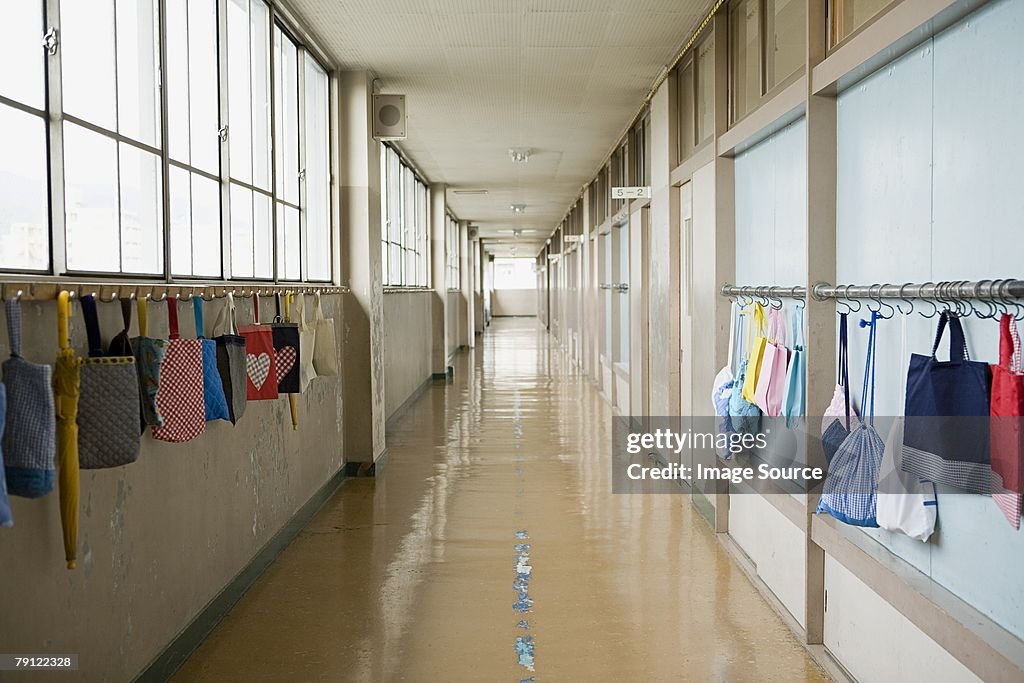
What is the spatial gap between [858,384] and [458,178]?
1117 centimetres

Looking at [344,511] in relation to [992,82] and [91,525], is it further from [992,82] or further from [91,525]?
[992,82]

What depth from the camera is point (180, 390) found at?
346 cm

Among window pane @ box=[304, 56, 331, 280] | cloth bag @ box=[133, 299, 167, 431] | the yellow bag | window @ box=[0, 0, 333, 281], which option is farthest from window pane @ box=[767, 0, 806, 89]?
window pane @ box=[304, 56, 331, 280]

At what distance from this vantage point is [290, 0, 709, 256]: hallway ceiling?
19.0 ft

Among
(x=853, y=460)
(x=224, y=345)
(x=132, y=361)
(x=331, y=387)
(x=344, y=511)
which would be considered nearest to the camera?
(x=132, y=361)

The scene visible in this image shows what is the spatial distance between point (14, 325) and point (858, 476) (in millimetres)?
2582

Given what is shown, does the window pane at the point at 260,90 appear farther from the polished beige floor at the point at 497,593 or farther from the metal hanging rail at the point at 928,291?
the metal hanging rail at the point at 928,291

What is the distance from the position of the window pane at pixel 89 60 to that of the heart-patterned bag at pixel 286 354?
1.65m

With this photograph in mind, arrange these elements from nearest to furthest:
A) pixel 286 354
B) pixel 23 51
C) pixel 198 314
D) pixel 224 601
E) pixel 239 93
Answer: pixel 23 51 → pixel 198 314 → pixel 224 601 → pixel 286 354 → pixel 239 93

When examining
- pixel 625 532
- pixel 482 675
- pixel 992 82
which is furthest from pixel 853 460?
pixel 625 532

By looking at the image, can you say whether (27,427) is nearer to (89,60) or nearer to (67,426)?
(67,426)

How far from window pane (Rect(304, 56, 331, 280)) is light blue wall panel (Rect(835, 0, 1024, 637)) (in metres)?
4.19

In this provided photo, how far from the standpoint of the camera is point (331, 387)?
6941 mm

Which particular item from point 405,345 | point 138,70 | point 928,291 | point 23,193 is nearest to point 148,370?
point 23,193
